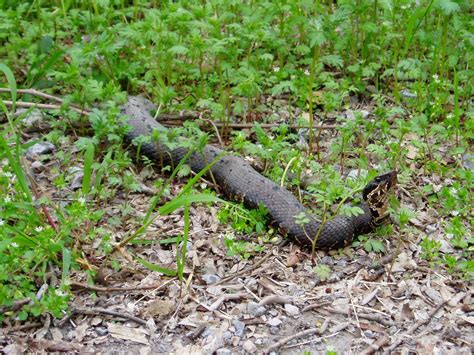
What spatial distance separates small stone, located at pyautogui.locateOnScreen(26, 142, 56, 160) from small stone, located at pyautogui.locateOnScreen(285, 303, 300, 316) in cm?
283

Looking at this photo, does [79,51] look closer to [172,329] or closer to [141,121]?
[141,121]

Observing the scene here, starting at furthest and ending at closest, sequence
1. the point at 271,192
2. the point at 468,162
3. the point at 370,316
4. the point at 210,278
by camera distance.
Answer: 1. the point at 468,162
2. the point at 271,192
3. the point at 210,278
4. the point at 370,316

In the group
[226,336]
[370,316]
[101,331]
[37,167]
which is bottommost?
[37,167]

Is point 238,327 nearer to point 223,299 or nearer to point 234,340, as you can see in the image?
point 234,340

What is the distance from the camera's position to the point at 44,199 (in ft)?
16.1

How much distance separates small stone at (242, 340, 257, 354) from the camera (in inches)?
170

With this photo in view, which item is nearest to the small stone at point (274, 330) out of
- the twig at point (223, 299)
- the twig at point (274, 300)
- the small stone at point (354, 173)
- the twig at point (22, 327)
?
the twig at point (274, 300)

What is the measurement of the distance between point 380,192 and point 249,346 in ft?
5.68

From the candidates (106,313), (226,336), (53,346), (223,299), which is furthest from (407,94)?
(53,346)

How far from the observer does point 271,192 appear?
221 inches

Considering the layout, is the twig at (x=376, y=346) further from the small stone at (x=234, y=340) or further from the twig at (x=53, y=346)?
the twig at (x=53, y=346)

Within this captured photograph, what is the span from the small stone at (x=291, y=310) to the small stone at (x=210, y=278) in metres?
0.56

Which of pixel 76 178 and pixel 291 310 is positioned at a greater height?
pixel 291 310

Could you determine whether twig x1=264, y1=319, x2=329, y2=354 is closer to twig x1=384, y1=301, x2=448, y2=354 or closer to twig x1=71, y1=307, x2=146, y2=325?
twig x1=384, y1=301, x2=448, y2=354
